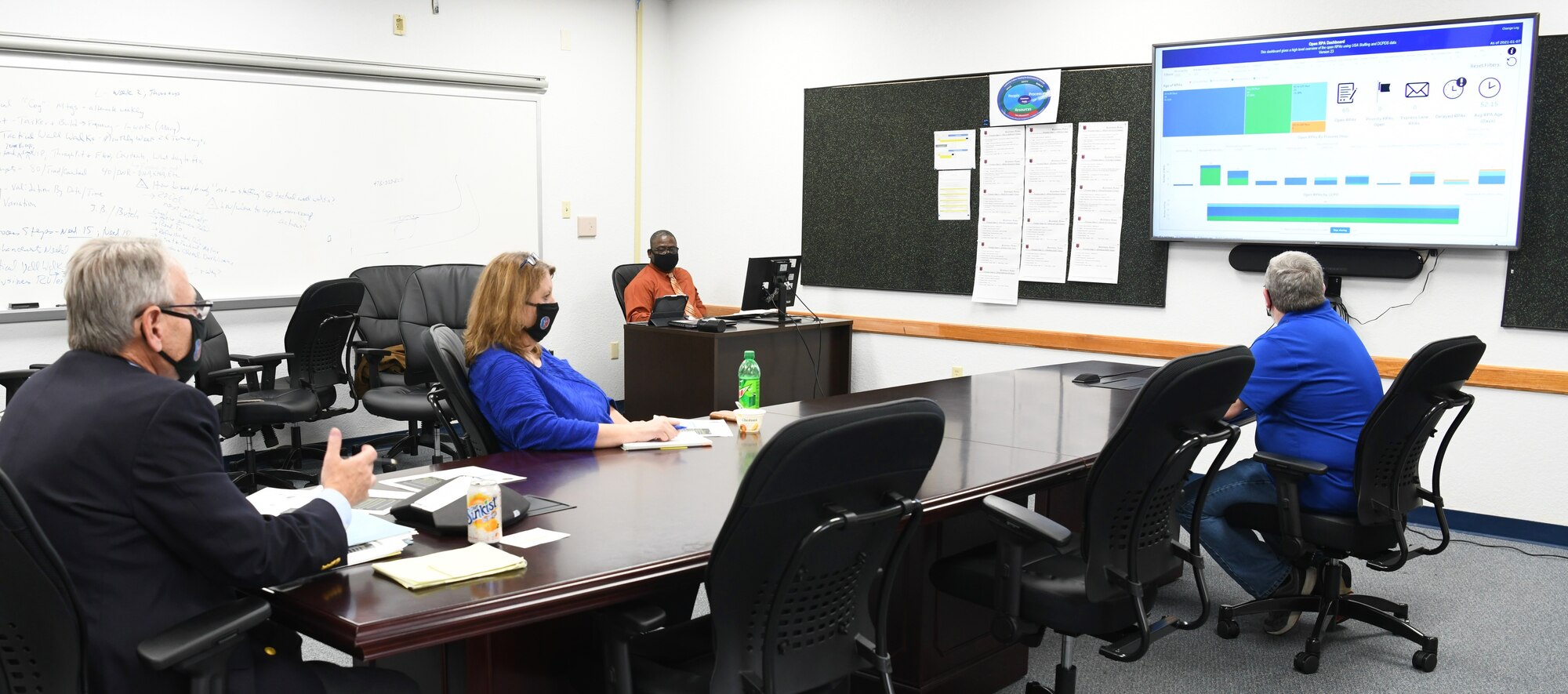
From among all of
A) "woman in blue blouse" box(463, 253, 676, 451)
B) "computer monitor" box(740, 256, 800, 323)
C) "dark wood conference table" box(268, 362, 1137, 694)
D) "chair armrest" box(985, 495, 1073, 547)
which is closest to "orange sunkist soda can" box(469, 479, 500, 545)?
"dark wood conference table" box(268, 362, 1137, 694)

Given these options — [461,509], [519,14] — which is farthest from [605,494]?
[519,14]

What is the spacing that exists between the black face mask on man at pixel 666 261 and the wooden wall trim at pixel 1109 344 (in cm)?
77

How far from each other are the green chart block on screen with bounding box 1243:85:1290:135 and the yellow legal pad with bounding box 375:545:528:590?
156 inches

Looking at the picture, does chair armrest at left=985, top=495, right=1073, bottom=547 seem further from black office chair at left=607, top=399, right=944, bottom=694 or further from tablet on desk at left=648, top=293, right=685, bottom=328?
tablet on desk at left=648, top=293, right=685, bottom=328

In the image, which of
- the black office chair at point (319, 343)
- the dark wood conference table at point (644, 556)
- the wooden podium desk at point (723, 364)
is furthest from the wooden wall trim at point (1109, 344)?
the black office chair at point (319, 343)

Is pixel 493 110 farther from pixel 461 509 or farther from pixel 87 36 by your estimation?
pixel 461 509

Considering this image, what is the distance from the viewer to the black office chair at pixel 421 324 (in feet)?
15.7

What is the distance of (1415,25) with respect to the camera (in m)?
4.23

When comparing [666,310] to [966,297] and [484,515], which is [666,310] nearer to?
[966,297]

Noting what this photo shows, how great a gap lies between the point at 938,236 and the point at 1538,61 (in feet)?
8.68

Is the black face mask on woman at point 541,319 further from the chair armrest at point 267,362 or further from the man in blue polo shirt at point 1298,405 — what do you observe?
the chair armrest at point 267,362

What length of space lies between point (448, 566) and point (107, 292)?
25.1 inches

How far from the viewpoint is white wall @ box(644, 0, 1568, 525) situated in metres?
4.28

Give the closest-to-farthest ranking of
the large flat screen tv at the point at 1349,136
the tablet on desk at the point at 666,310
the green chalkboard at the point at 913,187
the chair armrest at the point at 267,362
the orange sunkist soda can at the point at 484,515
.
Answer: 1. the orange sunkist soda can at the point at 484,515
2. the large flat screen tv at the point at 1349,136
3. the chair armrest at the point at 267,362
4. the green chalkboard at the point at 913,187
5. the tablet on desk at the point at 666,310
